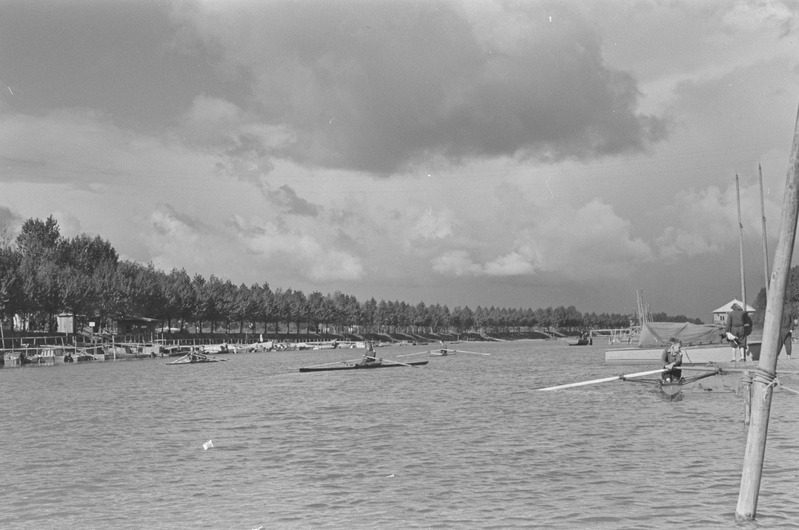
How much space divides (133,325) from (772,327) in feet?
505

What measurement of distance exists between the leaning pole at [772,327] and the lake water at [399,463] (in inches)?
138

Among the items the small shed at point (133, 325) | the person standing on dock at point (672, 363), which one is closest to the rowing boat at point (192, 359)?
the small shed at point (133, 325)

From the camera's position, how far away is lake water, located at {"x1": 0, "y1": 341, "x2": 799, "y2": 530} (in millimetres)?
17719

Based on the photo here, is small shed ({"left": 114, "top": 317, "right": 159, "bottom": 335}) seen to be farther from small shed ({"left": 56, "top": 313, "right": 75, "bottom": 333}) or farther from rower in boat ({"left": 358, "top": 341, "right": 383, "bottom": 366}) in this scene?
rower in boat ({"left": 358, "top": 341, "right": 383, "bottom": 366})

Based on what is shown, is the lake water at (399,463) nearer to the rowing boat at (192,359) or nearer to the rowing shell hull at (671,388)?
the rowing shell hull at (671,388)

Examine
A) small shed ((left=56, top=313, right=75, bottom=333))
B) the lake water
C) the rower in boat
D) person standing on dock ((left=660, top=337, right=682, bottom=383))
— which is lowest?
the lake water

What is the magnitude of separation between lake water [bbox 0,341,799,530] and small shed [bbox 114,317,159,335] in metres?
112

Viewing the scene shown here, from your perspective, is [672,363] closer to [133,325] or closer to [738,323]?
[738,323]

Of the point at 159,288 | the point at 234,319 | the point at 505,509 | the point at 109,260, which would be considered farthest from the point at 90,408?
the point at 234,319

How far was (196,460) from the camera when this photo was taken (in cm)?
2548

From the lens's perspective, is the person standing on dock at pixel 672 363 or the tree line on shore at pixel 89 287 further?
the tree line on shore at pixel 89 287

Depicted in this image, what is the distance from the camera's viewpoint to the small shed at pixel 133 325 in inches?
6038

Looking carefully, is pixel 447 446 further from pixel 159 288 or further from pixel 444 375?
pixel 159 288

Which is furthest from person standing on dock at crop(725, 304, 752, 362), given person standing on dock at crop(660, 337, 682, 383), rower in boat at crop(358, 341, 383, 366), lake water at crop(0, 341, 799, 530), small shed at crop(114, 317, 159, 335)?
small shed at crop(114, 317, 159, 335)
